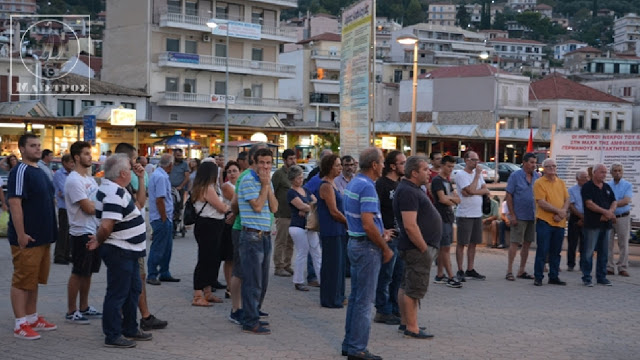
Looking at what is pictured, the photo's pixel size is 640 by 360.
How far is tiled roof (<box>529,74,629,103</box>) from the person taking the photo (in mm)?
80625

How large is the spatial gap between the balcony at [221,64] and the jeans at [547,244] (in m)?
49.3

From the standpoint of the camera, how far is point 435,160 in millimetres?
12203

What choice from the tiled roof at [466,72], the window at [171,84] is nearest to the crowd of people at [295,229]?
the window at [171,84]

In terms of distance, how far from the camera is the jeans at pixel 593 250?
12.3 meters

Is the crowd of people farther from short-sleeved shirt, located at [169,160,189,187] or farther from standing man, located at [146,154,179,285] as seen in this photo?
short-sleeved shirt, located at [169,160,189,187]

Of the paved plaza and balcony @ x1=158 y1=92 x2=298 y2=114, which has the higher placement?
balcony @ x1=158 y1=92 x2=298 y2=114

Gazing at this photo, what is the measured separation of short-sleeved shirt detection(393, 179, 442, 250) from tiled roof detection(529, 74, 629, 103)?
2961 inches

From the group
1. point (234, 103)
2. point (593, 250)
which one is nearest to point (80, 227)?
point (593, 250)

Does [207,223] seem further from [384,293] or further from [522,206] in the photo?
[522,206]

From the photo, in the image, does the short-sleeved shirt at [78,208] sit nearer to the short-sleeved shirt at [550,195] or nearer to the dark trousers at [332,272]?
the dark trousers at [332,272]

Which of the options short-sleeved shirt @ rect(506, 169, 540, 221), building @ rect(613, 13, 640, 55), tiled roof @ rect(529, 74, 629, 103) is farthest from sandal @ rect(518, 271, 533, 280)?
building @ rect(613, 13, 640, 55)

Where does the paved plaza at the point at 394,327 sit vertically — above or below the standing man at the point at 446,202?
below

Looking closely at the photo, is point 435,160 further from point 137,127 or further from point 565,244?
point 137,127

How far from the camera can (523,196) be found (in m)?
12.6
